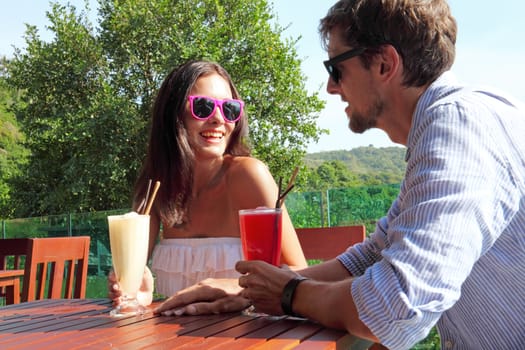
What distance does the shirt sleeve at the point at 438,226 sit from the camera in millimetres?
1071

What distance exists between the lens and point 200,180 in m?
2.60

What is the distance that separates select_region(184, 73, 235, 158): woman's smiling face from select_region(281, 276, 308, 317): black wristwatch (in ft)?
4.29

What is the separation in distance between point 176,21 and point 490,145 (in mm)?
13941

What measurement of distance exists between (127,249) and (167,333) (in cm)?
38

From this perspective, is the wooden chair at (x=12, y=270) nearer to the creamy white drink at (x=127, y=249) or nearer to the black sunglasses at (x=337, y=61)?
the creamy white drink at (x=127, y=249)

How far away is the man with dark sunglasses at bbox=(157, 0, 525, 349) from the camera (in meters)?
1.09

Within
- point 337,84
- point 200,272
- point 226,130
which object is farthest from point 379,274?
point 226,130

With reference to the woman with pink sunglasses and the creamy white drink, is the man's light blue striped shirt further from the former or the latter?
the woman with pink sunglasses

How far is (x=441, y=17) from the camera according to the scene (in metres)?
1.68

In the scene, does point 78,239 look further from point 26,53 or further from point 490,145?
point 26,53

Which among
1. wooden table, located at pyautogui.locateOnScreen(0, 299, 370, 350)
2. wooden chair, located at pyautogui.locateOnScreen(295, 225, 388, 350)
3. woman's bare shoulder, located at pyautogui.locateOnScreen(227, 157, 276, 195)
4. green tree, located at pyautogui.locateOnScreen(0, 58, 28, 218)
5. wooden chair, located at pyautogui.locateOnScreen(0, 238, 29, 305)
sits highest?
green tree, located at pyautogui.locateOnScreen(0, 58, 28, 218)

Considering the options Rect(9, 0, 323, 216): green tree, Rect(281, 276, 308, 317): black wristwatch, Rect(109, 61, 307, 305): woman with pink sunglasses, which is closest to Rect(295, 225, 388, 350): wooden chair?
Rect(109, 61, 307, 305): woman with pink sunglasses

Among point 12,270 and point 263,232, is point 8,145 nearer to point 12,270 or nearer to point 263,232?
point 12,270

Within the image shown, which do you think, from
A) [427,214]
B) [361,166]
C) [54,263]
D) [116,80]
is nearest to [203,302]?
[427,214]
